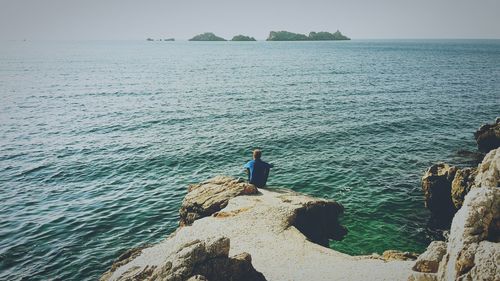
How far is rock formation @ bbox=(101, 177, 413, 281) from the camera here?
12.1 meters

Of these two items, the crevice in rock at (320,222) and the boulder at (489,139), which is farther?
the boulder at (489,139)

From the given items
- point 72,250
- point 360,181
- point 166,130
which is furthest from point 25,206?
point 360,181

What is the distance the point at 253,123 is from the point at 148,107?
796 inches

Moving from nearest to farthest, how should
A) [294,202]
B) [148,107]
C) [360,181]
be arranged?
[294,202] → [360,181] → [148,107]

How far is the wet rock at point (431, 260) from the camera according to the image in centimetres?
1195

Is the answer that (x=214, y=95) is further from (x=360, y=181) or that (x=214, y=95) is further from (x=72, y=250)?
(x=72, y=250)

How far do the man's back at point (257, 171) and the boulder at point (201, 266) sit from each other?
8.92 m

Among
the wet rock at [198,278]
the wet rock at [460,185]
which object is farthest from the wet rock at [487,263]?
the wet rock at [460,185]

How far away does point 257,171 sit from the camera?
21.7 metres

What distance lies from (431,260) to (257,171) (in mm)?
11602

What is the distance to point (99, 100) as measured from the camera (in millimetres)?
59844

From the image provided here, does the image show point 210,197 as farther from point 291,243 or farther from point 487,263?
point 487,263

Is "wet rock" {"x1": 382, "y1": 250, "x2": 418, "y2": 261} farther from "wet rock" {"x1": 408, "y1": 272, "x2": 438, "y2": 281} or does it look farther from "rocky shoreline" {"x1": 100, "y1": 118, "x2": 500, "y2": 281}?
"wet rock" {"x1": 408, "y1": 272, "x2": 438, "y2": 281}

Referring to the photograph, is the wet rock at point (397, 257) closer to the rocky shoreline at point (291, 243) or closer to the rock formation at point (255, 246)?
the rocky shoreline at point (291, 243)
